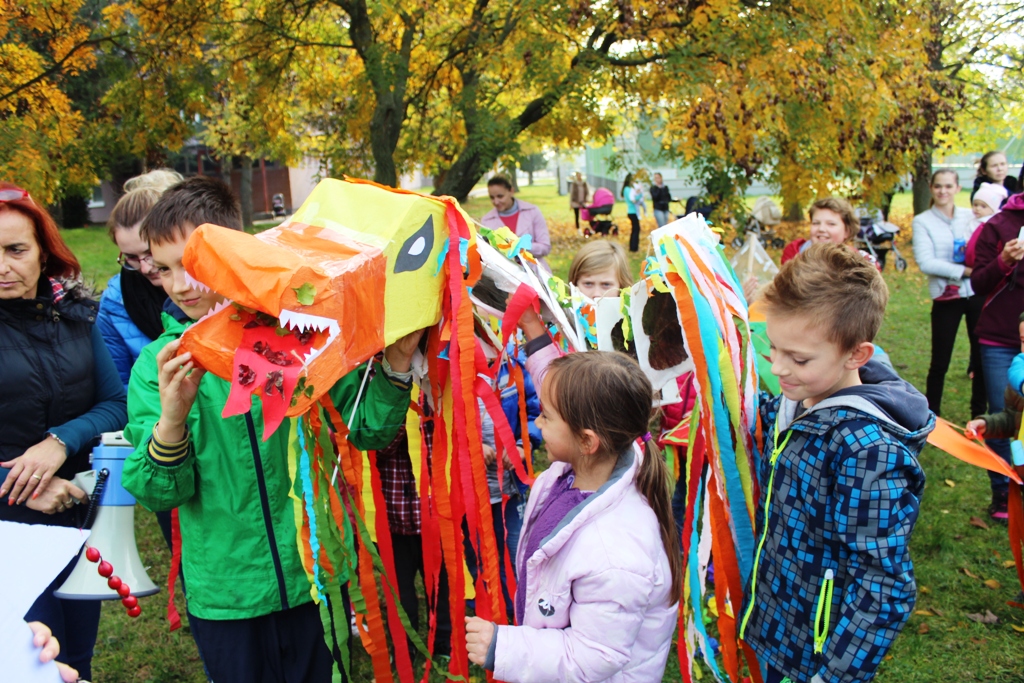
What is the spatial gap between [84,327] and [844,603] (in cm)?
219

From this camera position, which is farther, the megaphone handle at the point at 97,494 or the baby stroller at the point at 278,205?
the baby stroller at the point at 278,205

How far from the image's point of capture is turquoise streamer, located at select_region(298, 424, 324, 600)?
1.83 metres

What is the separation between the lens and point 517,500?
9.29ft

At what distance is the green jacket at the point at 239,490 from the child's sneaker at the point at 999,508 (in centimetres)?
356

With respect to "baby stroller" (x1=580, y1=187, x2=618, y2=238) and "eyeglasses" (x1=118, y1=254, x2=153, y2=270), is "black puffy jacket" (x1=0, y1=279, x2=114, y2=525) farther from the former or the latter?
"baby stroller" (x1=580, y1=187, x2=618, y2=238)

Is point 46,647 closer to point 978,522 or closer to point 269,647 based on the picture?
point 269,647

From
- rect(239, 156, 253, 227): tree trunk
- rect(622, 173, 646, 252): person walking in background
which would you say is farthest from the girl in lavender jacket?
rect(239, 156, 253, 227): tree trunk

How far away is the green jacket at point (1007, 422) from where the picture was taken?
272 centimetres

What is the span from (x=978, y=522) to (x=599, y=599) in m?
3.32

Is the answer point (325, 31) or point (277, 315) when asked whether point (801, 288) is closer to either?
point (277, 315)

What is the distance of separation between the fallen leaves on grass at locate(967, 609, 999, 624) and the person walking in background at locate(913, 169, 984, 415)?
1.92m

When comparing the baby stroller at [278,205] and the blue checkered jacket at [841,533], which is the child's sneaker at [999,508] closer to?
the blue checkered jacket at [841,533]

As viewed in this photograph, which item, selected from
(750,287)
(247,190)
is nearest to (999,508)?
(750,287)

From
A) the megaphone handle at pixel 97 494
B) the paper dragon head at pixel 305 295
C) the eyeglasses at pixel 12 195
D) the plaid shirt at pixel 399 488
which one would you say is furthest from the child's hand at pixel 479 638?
the eyeglasses at pixel 12 195
